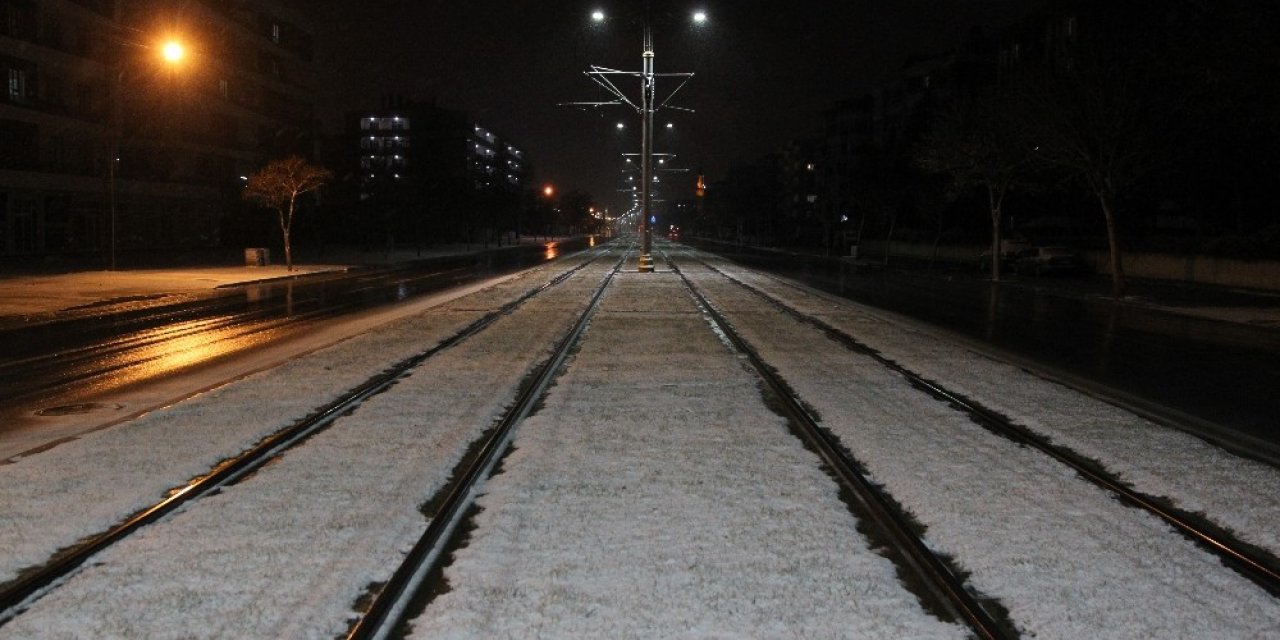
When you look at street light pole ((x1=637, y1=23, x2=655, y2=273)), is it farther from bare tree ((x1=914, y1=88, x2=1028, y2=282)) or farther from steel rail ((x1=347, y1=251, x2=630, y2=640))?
steel rail ((x1=347, y1=251, x2=630, y2=640))

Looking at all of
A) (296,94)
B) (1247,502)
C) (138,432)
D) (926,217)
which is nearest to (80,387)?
(138,432)

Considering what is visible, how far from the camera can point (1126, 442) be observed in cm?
972

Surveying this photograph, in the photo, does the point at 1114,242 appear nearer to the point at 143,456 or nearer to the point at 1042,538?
the point at 1042,538

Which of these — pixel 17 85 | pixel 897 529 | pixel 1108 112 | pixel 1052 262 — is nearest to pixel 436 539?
pixel 897 529

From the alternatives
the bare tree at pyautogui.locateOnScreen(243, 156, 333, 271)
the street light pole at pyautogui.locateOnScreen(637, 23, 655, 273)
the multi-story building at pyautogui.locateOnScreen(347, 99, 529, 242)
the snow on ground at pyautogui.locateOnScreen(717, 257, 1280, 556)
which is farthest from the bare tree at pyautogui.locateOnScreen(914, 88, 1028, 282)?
the multi-story building at pyautogui.locateOnScreen(347, 99, 529, 242)

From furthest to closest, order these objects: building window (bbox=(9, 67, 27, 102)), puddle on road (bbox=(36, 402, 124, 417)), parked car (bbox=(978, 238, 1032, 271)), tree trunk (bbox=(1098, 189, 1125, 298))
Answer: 1. parked car (bbox=(978, 238, 1032, 271))
2. building window (bbox=(9, 67, 27, 102))
3. tree trunk (bbox=(1098, 189, 1125, 298))
4. puddle on road (bbox=(36, 402, 124, 417))

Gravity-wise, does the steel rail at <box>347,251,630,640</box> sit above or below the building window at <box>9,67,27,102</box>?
below

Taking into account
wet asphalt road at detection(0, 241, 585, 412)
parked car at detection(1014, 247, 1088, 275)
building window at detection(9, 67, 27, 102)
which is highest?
building window at detection(9, 67, 27, 102)

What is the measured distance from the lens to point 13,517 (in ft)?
22.3

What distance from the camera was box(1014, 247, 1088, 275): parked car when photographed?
4503 cm

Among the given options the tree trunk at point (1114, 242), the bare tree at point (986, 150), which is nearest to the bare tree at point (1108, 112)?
the tree trunk at point (1114, 242)

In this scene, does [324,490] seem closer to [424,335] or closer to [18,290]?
[424,335]

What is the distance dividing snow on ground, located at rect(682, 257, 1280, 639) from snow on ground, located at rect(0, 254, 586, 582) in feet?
17.6

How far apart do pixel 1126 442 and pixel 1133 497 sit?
2297 mm
